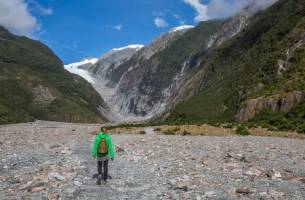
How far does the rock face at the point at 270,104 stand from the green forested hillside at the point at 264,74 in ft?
4.24

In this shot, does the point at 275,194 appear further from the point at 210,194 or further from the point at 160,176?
the point at 160,176

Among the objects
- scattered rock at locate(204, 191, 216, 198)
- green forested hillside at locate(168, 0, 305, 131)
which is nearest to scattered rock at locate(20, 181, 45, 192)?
scattered rock at locate(204, 191, 216, 198)

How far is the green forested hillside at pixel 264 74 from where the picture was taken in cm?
7742

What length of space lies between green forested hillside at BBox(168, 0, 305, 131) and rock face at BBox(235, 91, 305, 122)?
1292 mm

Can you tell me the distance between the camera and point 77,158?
2745cm

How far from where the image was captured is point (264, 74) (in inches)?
4370

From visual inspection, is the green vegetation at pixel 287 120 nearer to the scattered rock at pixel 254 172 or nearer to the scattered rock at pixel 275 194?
the scattered rock at pixel 254 172

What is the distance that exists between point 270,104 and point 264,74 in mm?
37009

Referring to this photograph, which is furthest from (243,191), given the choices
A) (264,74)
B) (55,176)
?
(264,74)

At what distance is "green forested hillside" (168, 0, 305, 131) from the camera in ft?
254

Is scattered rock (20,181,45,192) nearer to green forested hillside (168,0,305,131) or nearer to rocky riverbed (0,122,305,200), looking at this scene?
rocky riverbed (0,122,305,200)

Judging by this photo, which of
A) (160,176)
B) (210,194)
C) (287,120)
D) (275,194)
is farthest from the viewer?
(287,120)

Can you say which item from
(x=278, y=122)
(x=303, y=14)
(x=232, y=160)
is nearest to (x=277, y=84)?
(x=278, y=122)

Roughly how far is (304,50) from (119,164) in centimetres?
7927
